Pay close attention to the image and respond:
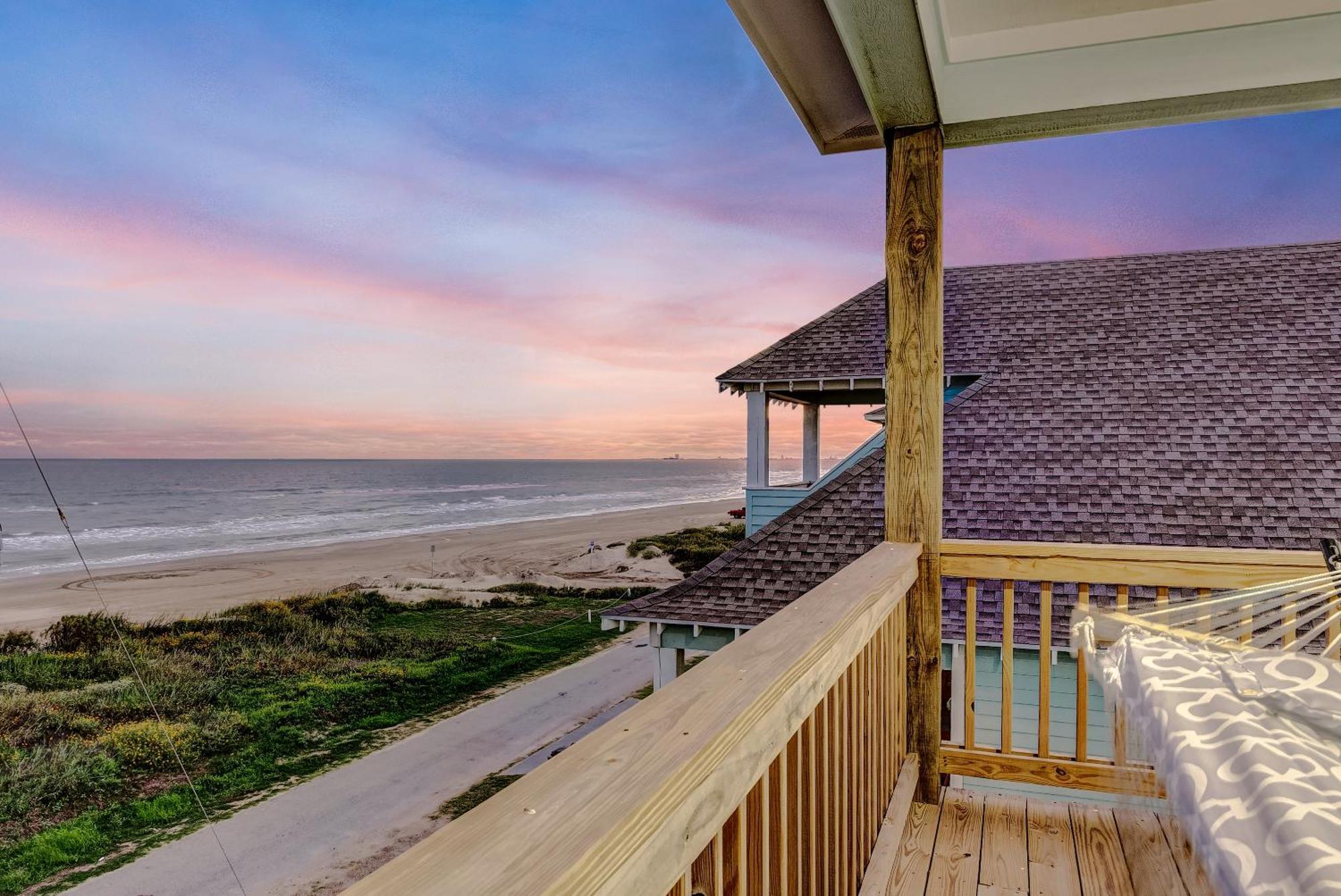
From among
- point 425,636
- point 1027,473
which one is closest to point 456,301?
point 425,636

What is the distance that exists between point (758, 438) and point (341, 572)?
61.1ft

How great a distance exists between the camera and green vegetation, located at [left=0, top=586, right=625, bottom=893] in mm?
10094

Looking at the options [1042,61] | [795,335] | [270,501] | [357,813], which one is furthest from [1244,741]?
[270,501]

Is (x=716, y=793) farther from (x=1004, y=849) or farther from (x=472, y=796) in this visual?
(x=472, y=796)

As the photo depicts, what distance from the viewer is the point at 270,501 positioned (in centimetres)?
3612

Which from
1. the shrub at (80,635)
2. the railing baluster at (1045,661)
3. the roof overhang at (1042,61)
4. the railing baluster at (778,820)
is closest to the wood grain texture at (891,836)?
the railing baluster at (1045,661)

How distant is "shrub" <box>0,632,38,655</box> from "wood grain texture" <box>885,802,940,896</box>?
61.8ft

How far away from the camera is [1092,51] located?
76.4 inches

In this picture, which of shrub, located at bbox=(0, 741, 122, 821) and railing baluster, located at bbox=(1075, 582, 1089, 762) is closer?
railing baluster, located at bbox=(1075, 582, 1089, 762)

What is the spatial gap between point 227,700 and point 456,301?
17.0m

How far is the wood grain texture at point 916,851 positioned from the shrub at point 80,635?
17.9 m

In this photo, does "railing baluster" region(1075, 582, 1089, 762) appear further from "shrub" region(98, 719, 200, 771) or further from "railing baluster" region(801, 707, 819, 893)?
"shrub" region(98, 719, 200, 771)

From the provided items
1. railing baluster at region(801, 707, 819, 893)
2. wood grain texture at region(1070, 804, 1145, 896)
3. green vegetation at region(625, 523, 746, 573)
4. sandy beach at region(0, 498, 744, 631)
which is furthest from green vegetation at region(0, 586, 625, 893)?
railing baluster at region(801, 707, 819, 893)

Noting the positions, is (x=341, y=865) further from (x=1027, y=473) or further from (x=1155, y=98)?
(x=1155, y=98)
